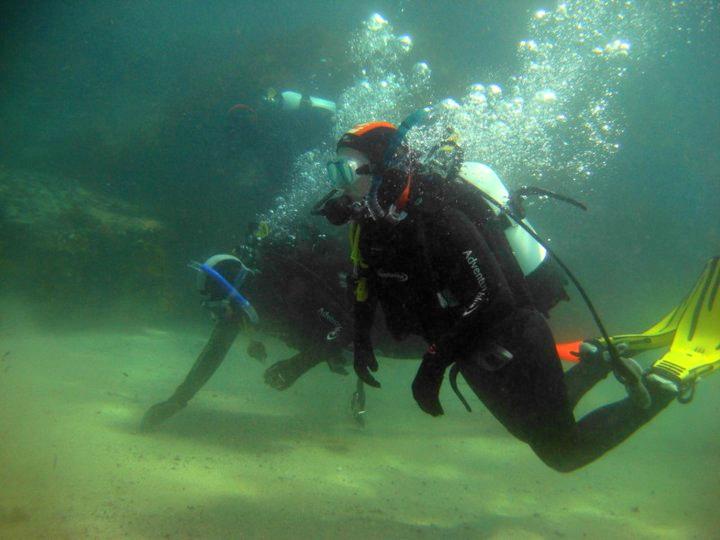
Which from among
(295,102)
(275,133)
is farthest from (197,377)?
(275,133)

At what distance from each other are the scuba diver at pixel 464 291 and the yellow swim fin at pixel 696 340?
0.02 metres

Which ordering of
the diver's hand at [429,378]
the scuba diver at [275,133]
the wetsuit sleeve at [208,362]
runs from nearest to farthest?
the diver's hand at [429,378], the wetsuit sleeve at [208,362], the scuba diver at [275,133]

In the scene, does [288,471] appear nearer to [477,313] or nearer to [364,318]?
[364,318]

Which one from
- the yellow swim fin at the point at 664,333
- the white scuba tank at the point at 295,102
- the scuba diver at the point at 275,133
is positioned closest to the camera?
the yellow swim fin at the point at 664,333

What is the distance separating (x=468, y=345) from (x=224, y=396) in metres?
4.37

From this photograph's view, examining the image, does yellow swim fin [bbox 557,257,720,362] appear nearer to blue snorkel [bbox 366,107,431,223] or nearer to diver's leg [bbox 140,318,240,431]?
blue snorkel [bbox 366,107,431,223]

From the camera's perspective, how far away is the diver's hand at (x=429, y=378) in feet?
6.94

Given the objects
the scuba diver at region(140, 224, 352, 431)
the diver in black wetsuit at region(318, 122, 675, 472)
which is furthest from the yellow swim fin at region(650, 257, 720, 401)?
the scuba diver at region(140, 224, 352, 431)

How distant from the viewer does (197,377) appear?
14.6 feet

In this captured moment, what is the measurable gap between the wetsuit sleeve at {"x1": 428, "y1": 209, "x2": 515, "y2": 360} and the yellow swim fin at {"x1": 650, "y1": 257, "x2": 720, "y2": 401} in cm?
168

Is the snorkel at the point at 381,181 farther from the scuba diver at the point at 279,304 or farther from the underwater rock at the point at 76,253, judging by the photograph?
the underwater rock at the point at 76,253

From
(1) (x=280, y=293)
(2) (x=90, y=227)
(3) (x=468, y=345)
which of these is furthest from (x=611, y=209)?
(2) (x=90, y=227)

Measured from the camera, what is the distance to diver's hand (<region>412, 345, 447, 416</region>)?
83.3 inches

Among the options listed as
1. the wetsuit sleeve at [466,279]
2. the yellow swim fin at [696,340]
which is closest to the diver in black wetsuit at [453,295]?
the wetsuit sleeve at [466,279]
